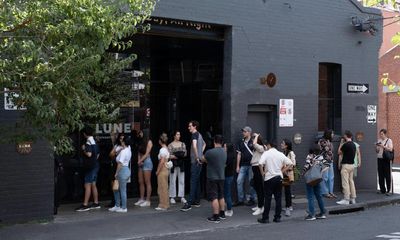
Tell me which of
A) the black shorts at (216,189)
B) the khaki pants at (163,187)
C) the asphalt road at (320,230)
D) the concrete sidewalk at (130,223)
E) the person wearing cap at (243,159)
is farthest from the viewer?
the person wearing cap at (243,159)

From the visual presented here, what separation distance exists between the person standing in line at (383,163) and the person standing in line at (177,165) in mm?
6141

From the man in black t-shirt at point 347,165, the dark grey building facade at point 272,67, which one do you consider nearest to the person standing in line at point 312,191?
the man in black t-shirt at point 347,165

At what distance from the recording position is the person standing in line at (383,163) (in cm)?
1570

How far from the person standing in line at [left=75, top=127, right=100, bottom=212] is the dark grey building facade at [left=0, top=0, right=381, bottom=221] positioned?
2.99 m

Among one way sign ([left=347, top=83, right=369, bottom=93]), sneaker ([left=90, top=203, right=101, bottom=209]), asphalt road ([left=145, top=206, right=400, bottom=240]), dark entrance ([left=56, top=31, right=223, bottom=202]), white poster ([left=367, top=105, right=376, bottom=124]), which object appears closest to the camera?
asphalt road ([left=145, top=206, right=400, bottom=240])

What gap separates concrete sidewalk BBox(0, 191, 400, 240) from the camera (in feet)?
32.5

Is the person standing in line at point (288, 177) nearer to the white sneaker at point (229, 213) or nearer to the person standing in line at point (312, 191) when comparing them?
the person standing in line at point (312, 191)

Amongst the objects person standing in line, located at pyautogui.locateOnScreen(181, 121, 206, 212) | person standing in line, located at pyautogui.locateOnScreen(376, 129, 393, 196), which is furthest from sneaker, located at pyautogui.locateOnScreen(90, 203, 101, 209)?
person standing in line, located at pyautogui.locateOnScreen(376, 129, 393, 196)

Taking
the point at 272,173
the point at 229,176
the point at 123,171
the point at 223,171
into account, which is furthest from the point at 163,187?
the point at 272,173

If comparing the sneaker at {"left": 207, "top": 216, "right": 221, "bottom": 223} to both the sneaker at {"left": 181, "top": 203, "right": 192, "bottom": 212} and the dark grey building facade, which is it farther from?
the dark grey building facade

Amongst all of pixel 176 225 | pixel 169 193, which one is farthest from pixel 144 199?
pixel 176 225

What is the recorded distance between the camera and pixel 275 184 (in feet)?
37.3

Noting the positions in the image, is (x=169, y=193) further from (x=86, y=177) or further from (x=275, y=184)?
(x=275, y=184)

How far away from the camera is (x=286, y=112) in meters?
15.1
